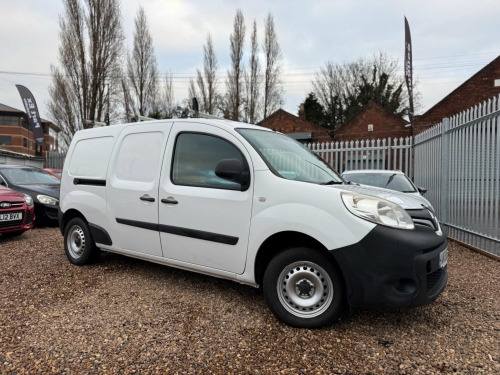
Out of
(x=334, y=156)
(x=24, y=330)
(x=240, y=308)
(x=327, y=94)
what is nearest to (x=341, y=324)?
(x=240, y=308)

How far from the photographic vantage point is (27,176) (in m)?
7.99

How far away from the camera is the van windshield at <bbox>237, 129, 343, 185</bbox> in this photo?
9.75ft

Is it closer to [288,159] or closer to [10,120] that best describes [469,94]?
[288,159]

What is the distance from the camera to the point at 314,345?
2443mm

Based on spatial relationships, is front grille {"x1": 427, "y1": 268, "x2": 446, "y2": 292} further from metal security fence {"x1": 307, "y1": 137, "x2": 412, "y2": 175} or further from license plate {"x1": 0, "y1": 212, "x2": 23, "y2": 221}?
metal security fence {"x1": 307, "y1": 137, "x2": 412, "y2": 175}

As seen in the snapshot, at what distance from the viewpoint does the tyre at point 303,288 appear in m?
2.56

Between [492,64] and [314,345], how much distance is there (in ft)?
79.9

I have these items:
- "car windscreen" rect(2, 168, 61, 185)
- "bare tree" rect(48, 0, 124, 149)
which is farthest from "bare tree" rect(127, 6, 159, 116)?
"car windscreen" rect(2, 168, 61, 185)

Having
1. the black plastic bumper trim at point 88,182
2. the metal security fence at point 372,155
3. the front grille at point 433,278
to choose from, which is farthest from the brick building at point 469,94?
the black plastic bumper trim at point 88,182

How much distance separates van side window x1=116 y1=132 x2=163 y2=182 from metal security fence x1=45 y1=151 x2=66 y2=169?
14.2 meters

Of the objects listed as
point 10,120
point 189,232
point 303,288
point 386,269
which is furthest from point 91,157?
point 10,120

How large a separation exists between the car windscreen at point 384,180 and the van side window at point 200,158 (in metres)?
4.13

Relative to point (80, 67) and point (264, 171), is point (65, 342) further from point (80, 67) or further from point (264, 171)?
point (80, 67)

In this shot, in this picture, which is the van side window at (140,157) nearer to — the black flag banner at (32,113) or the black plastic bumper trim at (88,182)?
the black plastic bumper trim at (88,182)
